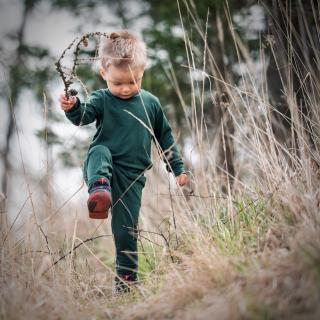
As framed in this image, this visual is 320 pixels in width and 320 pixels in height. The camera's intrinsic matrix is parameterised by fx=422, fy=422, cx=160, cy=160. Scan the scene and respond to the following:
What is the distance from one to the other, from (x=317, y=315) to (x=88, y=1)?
19.6ft

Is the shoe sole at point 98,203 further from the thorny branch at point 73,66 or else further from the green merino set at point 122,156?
the thorny branch at point 73,66

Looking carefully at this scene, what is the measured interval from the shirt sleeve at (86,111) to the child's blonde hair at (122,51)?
0.64 feet

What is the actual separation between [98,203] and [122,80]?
0.70 metres

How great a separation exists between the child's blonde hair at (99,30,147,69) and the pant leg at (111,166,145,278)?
1.83 feet

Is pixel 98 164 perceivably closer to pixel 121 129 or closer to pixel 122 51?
pixel 121 129

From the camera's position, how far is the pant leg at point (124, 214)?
7.41ft

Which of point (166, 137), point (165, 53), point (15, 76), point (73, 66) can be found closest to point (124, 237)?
point (166, 137)

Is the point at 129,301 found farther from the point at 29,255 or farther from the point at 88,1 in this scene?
the point at 88,1

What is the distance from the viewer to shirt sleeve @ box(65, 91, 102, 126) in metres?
2.06

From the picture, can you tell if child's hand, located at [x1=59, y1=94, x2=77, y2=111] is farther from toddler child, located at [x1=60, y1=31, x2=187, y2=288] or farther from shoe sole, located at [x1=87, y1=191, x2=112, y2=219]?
shoe sole, located at [x1=87, y1=191, x2=112, y2=219]

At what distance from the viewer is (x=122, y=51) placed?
7.34ft

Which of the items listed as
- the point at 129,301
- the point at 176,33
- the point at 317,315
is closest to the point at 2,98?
the point at 176,33

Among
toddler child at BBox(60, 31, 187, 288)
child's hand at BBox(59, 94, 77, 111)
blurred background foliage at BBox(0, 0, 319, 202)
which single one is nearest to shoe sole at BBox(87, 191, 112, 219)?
toddler child at BBox(60, 31, 187, 288)

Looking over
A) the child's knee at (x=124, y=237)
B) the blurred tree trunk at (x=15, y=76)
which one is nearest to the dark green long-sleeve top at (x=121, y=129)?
the child's knee at (x=124, y=237)
